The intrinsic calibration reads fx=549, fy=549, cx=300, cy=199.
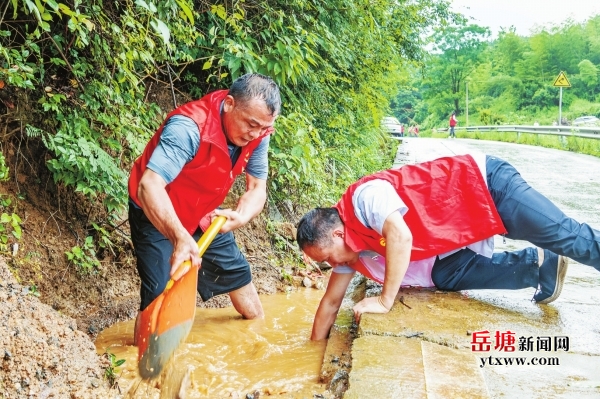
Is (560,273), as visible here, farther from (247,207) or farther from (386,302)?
(247,207)

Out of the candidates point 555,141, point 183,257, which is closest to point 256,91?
point 183,257

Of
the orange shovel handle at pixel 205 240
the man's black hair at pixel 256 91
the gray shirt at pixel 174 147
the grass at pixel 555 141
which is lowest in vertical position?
the grass at pixel 555 141

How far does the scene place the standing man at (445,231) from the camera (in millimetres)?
3094

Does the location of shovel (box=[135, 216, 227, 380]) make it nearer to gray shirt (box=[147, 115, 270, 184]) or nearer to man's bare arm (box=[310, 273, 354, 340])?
gray shirt (box=[147, 115, 270, 184])

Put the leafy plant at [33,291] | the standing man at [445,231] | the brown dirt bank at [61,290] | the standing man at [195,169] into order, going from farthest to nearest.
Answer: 1. the standing man at [445,231]
2. the leafy plant at [33,291]
3. the standing man at [195,169]
4. the brown dirt bank at [61,290]

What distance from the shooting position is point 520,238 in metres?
3.35

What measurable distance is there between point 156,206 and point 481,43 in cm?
6561

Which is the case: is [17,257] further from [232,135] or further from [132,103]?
[232,135]

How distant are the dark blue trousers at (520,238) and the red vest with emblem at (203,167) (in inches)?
57.3

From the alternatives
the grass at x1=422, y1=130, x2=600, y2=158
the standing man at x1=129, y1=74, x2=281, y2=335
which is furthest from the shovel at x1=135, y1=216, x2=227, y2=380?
the grass at x1=422, y1=130, x2=600, y2=158

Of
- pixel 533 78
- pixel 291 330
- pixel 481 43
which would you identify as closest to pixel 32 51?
pixel 291 330

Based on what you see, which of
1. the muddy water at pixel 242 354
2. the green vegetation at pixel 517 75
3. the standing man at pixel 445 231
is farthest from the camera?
the green vegetation at pixel 517 75

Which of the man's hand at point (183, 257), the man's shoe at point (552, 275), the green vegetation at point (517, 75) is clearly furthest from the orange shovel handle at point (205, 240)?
the green vegetation at point (517, 75)

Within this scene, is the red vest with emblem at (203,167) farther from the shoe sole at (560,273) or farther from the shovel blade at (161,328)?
the shoe sole at (560,273)
